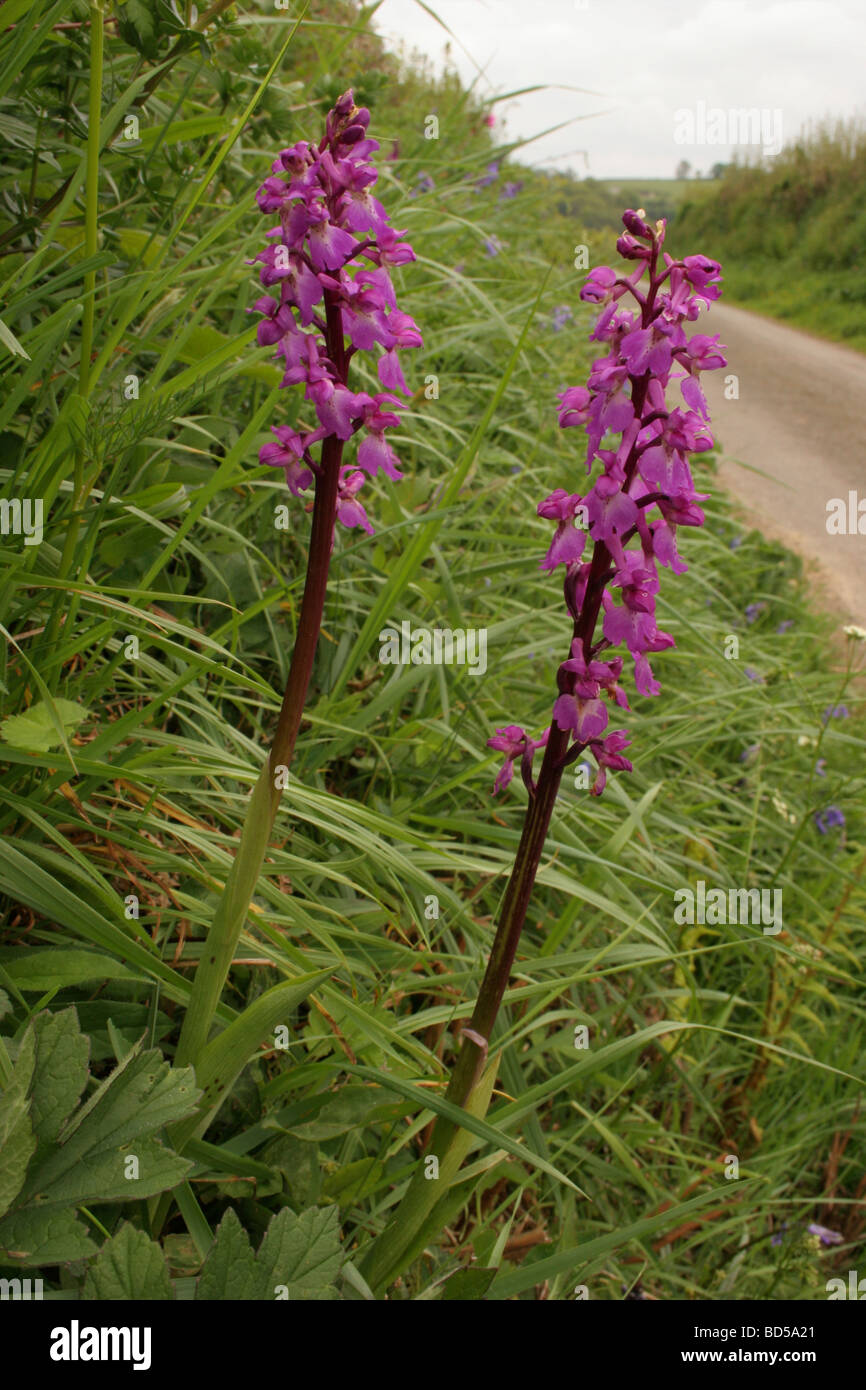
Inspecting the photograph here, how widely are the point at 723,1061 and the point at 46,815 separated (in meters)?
2.20

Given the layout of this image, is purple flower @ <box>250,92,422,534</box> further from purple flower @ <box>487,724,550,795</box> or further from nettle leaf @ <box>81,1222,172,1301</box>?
nettle leaf @ <box>81,1222,172,1301</box>

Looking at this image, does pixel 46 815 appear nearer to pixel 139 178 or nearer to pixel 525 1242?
pixel 525 1242

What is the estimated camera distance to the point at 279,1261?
1358 millimetres

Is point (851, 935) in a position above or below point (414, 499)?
below

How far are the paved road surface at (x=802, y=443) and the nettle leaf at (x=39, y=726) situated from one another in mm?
4096

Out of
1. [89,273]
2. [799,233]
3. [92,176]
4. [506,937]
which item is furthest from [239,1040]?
[799,233]

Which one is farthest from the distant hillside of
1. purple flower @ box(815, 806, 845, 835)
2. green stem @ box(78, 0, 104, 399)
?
green stem @ box(78, 0, 104, 399)

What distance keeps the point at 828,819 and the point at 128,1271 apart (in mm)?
3198

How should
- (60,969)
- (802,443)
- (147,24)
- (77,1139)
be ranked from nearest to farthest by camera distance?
1. (77,1139)
2. (60,969)
3. (147,24)
4. (802,443)

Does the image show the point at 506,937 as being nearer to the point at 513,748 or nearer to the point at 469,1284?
the point at 513,748

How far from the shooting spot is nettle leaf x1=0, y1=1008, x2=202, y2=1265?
1307 mm

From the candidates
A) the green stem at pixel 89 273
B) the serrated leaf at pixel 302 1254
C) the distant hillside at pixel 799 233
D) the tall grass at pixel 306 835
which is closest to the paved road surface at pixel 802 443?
the distant hillside at pixel 799 233

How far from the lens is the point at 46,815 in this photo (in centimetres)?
187
